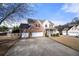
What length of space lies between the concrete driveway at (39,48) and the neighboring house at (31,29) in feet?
0.22

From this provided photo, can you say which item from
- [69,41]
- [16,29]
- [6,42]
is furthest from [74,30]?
[6,42]

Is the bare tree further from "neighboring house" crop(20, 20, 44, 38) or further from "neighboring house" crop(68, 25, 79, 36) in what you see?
"neighboring house" crop(68, 25, 79, 36)

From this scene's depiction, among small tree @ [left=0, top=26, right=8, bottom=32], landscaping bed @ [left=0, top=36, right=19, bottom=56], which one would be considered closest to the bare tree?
small tree @ [left=0, top=26, right=8, bottom=32]

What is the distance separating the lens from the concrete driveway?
2.30 m

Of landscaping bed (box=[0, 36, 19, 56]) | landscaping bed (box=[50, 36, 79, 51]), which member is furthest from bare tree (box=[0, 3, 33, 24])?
landscaping bed (box=[50, 36, 79, 51])

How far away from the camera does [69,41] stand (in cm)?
235

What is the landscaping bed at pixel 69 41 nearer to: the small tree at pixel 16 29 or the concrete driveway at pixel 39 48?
the concrete driveway at pixel 39 48

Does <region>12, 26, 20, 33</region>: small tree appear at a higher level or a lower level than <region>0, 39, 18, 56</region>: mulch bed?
higher

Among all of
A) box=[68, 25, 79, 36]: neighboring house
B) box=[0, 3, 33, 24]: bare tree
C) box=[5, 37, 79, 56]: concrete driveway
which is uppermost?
box=[0, 3, 33, 24]: bare tree

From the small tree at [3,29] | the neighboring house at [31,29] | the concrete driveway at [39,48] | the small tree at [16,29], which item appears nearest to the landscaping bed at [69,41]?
the concrete driveway at [39,48]

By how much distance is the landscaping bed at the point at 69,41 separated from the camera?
2.31 metres

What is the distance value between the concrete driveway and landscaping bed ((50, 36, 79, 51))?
0.15 ft

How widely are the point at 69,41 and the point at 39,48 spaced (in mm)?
386

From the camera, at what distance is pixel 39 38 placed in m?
2.39
